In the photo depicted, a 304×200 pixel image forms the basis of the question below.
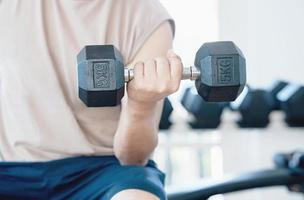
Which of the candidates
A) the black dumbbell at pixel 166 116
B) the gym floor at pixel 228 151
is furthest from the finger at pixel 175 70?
the gym floor at pixel 228 151

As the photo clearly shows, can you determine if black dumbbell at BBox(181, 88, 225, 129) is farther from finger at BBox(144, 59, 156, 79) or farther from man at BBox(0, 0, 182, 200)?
finger at BBox(144, 59, 156, 79)

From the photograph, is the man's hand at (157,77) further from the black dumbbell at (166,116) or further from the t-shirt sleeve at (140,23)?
the black dumbbell at (166,116)

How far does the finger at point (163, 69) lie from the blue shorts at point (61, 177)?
0.24 meters

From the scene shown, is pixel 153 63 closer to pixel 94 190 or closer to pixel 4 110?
pixel 94 190

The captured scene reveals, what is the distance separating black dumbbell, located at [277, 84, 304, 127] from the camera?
181 centimetres

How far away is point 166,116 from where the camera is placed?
5.90 ft

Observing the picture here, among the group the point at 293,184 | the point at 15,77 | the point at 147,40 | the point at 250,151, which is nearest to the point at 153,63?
the point at 147,40

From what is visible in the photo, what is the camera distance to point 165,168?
234 centimetres

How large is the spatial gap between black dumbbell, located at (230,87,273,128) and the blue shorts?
790 millimetres

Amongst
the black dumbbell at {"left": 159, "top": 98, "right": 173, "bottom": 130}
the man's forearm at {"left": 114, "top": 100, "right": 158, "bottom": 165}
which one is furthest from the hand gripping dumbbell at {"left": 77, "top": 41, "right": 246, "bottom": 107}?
the black dumbbell at {"left": 159, "top": 98, "right": 173, "bottom": 130}

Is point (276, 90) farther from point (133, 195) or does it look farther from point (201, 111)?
point (133, 195)

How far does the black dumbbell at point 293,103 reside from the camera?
1813 mm

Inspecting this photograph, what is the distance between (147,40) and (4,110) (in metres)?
0.37

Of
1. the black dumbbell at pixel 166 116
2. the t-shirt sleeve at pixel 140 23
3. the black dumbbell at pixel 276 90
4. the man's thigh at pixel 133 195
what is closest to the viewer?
the man's thigh at pixel 133 195
